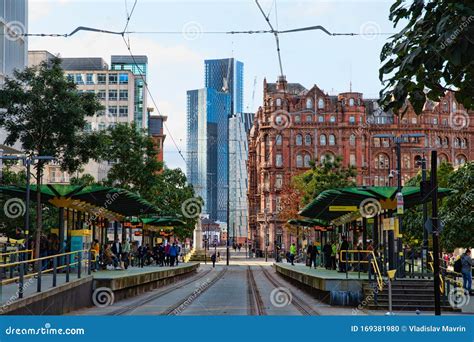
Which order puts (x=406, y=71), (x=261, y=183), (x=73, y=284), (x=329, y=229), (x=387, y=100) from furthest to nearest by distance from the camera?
(x=261, y=183) < (x=329, y=229) < (x=73, y=284) < (x=387, y=100) < (x=406, y=71)

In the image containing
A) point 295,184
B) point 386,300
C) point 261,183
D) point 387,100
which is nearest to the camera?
point 387,100

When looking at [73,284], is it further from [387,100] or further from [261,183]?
[261,183]

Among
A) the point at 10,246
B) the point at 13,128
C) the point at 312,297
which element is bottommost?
the point at 312,297

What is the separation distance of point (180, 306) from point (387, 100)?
1800 cm

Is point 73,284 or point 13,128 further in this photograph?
point 13,128

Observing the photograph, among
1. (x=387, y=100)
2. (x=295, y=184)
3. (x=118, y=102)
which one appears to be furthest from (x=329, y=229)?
(x=118, y=102)

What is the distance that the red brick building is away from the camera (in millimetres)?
137375

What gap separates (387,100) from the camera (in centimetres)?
978
